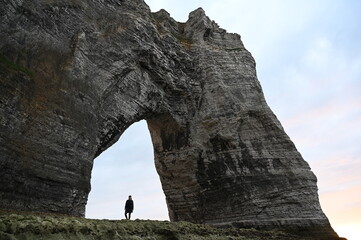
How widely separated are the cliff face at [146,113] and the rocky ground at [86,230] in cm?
331

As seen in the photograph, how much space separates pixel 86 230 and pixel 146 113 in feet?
42.0

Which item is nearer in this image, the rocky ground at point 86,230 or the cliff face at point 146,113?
the rocky ground at point 86,230

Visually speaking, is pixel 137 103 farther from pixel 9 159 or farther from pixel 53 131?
pixel 9 159

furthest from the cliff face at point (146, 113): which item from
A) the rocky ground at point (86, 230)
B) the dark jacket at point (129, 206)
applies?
the dark jacket at point (129, 206)

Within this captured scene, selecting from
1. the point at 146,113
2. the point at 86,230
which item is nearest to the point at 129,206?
the point at 146,113

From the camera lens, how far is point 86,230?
852 cm

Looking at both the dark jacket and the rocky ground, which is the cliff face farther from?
the dark jacket

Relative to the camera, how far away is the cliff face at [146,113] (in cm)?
1316

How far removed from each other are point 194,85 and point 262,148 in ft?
23.1

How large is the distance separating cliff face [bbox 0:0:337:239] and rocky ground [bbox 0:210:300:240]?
3309 millimetres

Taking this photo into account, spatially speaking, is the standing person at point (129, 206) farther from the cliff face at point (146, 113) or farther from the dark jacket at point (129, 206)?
the cliff face at point (146, 113)

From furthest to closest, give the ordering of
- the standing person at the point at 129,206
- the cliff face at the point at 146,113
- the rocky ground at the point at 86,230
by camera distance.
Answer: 1. the standing person at the point at 129,206
2. the cliff face at the point at 146,113
3. the rocky ground at the point at 86,230

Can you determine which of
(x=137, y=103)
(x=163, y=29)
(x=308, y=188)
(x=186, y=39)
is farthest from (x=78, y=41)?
(x=308, y=188)

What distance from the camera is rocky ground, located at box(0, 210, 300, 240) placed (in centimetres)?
694
